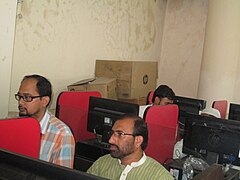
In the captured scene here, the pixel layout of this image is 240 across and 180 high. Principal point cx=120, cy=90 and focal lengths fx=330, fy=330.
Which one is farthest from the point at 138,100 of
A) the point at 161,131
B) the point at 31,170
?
the point at 31,170

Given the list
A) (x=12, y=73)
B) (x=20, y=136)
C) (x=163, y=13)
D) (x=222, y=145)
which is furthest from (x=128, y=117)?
(x=163, y=13)

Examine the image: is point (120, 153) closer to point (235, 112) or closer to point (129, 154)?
point (129, 154)

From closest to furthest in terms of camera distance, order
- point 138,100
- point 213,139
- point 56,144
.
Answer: point 56,144 < point 213,139 < point 138,100

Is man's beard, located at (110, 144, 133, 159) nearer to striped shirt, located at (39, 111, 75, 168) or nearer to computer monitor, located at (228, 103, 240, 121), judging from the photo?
striped shirt, located at (39, 111, 75, 168)

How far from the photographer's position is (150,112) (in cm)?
234

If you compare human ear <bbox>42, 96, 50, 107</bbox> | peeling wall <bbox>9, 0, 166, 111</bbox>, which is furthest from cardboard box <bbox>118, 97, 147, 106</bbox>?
human ear <bbox>42, 96, 50, 107</bbox>

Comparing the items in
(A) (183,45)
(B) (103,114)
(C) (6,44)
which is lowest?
(B) (103,114)

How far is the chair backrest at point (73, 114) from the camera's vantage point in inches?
112

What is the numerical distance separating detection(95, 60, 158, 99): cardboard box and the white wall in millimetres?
1387

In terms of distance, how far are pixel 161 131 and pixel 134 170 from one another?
0.95 meters

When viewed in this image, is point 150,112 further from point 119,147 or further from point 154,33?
point 154,33

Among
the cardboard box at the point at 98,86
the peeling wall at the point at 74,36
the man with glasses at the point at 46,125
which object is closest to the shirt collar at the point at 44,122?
the man with glasses at the point at 46,125

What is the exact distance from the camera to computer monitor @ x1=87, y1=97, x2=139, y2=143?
2338 millimetres

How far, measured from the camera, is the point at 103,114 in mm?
2451
